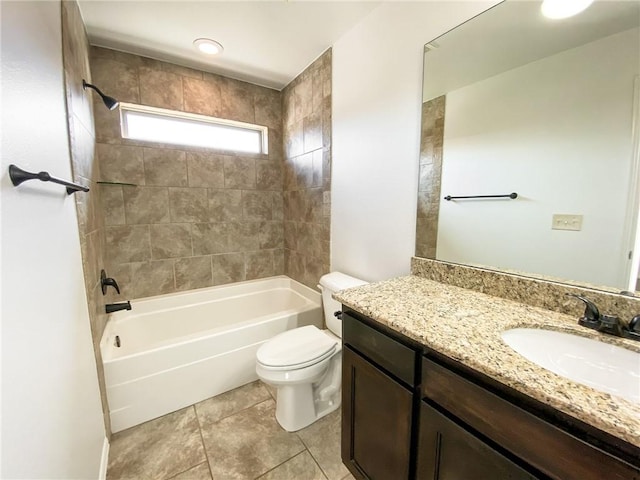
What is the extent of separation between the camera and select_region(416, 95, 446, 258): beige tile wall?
1351 millimetres

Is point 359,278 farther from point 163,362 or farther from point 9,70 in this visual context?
point 9,70

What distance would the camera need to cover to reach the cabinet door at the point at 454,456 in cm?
64

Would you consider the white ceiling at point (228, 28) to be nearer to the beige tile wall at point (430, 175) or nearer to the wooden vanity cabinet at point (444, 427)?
Answer: the beige tile wall at point (430, 175)

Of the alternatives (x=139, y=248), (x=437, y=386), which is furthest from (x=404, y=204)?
(x=139, y=248)

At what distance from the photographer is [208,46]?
1.92 metres

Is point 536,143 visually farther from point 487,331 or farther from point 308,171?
point 308,171

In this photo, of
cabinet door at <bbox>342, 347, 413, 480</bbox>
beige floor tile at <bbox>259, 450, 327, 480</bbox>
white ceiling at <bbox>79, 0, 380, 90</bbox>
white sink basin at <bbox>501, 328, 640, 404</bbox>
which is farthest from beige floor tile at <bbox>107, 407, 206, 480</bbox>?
white ceiling at <bbox>79, 0, 380, 90</bbox>

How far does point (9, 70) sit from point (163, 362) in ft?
5.03

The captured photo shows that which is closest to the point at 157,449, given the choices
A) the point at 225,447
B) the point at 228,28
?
the point at 225,447

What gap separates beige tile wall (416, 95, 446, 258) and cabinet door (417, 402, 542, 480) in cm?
81

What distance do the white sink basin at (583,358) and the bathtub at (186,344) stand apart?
1.55 metres

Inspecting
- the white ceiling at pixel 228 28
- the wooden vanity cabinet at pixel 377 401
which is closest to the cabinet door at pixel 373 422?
the wooden vanity cabinet at pixel 377 401

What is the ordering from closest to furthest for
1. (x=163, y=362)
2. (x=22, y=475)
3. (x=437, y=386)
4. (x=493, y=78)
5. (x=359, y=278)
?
(x=22, y=475) < (x=437, y=386) < (x=493, y=78) < (x=163, y=362) < (x=359, y=278)

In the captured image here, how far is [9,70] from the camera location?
662 mm
